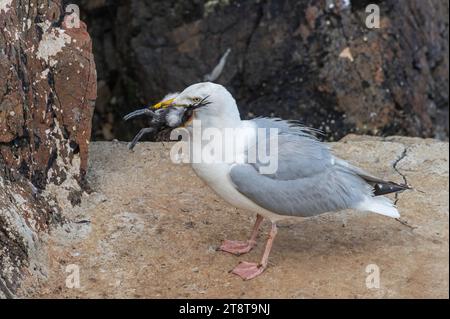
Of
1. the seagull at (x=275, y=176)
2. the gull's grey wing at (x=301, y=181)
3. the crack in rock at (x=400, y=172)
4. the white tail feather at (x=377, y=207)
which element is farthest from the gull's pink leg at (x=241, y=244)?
the crack in rock at (x=400, y=172)

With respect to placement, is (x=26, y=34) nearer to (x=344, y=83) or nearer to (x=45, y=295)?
(x=45, y=295)

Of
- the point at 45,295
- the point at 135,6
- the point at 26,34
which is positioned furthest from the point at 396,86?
the point at 45,295

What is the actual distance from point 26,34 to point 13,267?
151 centimetres

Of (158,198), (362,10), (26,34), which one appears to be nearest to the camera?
(26,34)

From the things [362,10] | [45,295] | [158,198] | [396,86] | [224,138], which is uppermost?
[362,10]

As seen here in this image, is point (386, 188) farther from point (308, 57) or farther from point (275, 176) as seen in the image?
point (308, 57)

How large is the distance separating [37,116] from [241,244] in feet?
5.06

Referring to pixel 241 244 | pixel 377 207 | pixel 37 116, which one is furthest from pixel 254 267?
pixel 37 116

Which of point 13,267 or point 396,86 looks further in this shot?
point 396,86

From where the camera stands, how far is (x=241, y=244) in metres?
4.64

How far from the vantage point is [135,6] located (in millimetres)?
7625

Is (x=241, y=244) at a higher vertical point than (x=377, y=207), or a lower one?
lower

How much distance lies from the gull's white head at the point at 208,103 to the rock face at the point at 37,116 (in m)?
1.07

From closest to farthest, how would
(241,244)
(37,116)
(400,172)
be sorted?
(241,244) → (37,116) → (400,172)
